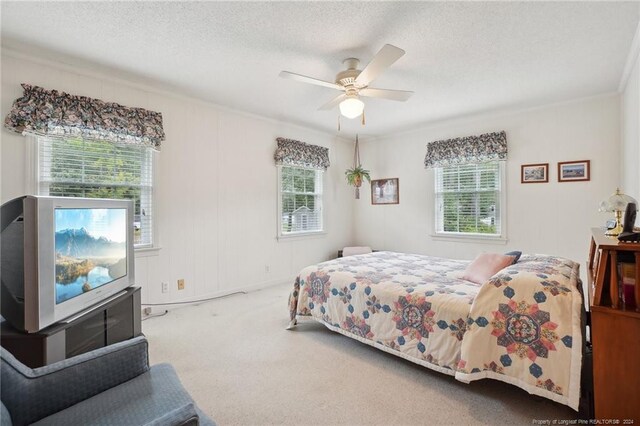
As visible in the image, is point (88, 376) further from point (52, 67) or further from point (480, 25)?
point (480, 25)

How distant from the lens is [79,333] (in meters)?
1.83

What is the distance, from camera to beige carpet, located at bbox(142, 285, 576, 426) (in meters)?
1.74

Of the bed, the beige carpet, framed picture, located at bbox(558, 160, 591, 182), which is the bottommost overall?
the beige carpet

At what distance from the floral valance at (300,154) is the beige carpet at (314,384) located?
8.46 feet

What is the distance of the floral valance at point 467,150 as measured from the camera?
419 cm

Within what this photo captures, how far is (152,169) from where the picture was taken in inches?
132

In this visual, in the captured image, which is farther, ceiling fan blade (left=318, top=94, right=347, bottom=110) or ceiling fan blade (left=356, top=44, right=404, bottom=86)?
ceiling fan blade (left=318, top=94, right=347, bottom=110)

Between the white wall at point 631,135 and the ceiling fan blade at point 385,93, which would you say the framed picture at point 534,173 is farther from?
the ceiling fan blade at point 385,93

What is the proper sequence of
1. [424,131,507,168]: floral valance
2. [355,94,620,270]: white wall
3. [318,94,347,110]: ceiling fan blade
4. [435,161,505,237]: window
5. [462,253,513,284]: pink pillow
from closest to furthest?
[462,253,513,284]: pink pillow < [318,94,347,110]: ceiling fan blade < [355,94,620,270]: white wall < [424,131,507,168]: floral valance < [435,161,505,237]: window

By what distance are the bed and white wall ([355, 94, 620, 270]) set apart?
6.35 feet

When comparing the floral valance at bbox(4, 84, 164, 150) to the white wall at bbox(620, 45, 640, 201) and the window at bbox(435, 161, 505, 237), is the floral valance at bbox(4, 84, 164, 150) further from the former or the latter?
the white wall at bbox(620, 45, 640, 201)

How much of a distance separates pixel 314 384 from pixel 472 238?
3461mm

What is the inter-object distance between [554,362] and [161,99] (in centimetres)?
415

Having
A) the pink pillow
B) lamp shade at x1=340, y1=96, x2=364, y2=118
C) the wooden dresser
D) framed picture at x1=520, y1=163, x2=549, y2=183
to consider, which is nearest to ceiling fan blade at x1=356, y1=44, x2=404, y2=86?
lamp shade at x1=340, y1=96, x2=364, y2=118
